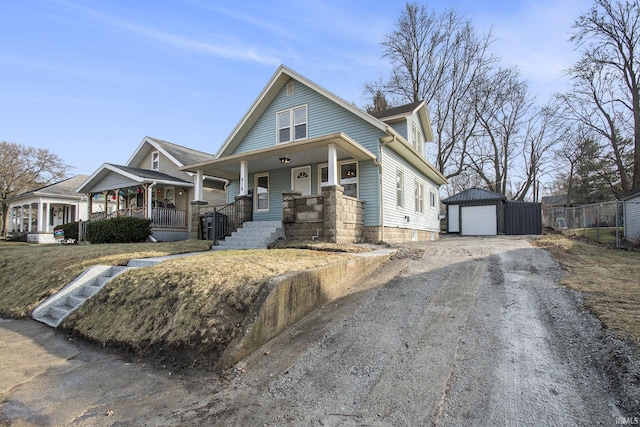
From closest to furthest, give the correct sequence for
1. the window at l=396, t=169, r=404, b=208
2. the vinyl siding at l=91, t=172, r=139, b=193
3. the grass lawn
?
1. the grass lawn
2. the window at l=396, t=169, r=404, b=208
3. the vinyl siding at l=91, t=172, r=139, b=193

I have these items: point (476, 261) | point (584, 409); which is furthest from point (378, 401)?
point (476, 261)

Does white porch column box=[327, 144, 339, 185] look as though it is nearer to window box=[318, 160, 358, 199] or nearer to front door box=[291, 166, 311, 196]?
window box=[318, 160, 358, 199]

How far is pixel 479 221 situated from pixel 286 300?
Answer: 19.7 m

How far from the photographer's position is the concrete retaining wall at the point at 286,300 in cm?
360

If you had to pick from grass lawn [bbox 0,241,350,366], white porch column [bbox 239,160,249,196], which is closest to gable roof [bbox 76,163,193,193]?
white porch column [bbox 239,160,249,196]

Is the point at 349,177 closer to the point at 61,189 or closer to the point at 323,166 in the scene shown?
the point at 323,166

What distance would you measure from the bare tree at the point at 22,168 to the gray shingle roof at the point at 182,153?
1866 cm

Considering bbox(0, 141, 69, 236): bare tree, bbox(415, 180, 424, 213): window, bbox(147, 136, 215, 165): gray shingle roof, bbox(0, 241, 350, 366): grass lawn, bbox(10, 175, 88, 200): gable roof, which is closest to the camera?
bbox(0, 241, 350, 366): grass lawn

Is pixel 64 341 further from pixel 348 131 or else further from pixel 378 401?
pixel 348 131

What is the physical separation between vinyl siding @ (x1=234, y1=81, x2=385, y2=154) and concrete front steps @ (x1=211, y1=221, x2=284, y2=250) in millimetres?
4256

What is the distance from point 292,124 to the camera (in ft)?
43.3

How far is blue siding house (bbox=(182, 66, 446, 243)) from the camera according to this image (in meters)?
9.80

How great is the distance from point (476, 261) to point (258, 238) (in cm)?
616

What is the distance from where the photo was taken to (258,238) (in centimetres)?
998
